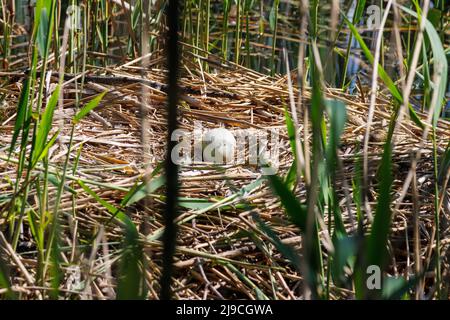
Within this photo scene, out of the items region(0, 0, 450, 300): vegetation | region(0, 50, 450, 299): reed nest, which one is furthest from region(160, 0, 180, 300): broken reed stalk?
region(0, 50, 450, 299): reed nest

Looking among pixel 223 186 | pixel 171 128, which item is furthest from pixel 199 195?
pixel 171 128

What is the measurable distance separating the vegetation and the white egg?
0.04 m

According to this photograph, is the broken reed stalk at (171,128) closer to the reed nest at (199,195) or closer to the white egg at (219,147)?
the reed nest at (199,195)

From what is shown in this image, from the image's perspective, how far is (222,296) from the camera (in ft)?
4.06

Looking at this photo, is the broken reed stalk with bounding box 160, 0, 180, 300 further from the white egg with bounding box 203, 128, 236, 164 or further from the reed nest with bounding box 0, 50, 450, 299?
the white egg with bounding box 203, 128, 236, 164

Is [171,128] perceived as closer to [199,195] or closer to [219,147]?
[199,195]

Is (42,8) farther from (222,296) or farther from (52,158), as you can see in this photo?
(222,296)

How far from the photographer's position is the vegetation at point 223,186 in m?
0.91

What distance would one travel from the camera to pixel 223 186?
160 centimetres

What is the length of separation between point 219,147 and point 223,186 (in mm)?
154

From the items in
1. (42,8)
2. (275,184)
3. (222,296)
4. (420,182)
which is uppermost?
(42,8)

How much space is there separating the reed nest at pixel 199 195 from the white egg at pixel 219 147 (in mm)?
40
